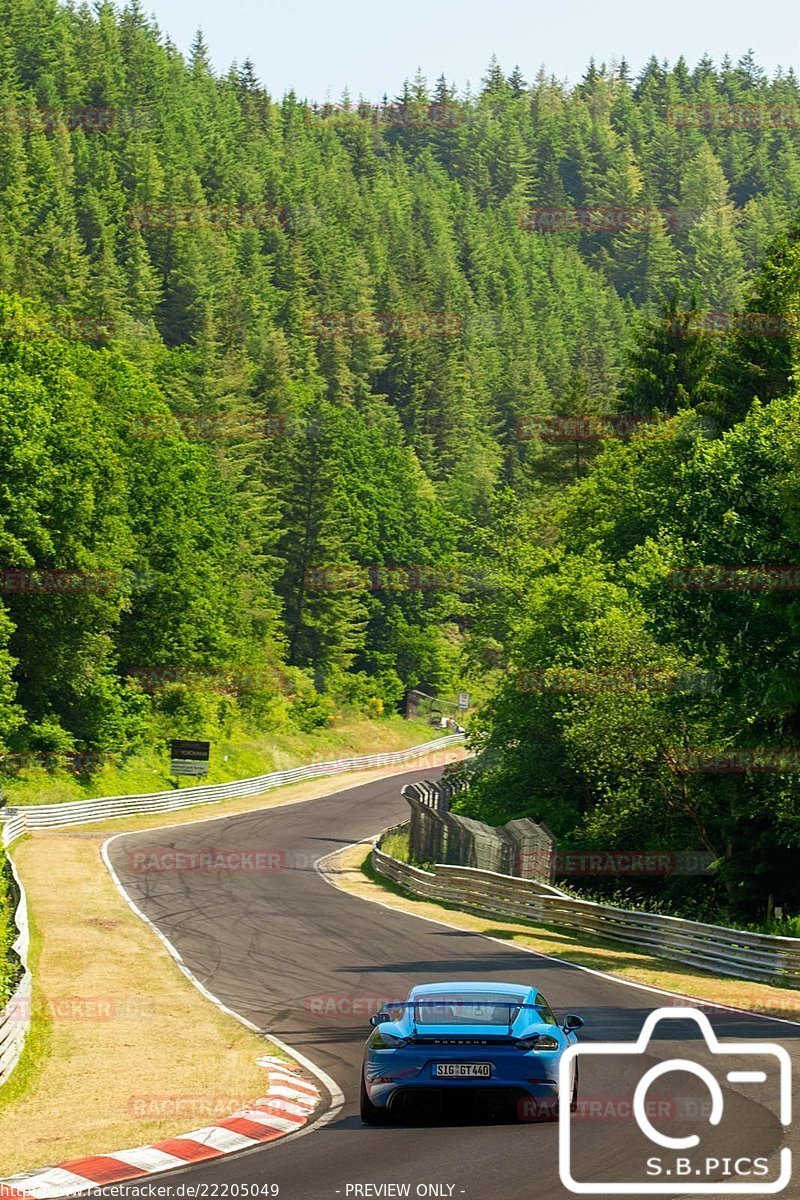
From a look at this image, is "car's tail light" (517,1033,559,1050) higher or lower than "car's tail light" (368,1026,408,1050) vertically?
higher

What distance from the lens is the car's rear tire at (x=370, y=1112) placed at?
14.1m

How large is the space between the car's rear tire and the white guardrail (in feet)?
15.9

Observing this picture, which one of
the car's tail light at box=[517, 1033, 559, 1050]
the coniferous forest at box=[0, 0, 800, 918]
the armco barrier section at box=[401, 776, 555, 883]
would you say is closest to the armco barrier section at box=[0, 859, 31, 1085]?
the car's tail light at box=[517, 1033, 559, 1050]

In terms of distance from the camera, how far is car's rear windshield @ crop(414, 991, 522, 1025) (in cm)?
1416

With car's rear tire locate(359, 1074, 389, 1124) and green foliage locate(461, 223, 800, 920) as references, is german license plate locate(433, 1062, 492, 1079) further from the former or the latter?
green foliage locate(461, 223, 800, 920)

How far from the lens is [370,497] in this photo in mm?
135250

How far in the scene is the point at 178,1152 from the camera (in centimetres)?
1318

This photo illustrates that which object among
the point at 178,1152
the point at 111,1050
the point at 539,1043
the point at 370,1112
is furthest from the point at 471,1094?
the point at 111,1050

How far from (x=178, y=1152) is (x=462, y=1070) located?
2510 mm

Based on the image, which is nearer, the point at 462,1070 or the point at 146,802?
the point at 462,1070

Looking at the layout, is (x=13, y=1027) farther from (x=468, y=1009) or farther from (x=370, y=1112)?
(x=468, y=1009)

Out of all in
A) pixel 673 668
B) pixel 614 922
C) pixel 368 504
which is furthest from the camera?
pixel 368 504

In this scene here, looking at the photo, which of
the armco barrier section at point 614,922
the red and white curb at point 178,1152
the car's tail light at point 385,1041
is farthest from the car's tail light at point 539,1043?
the armco barrier section at point 614,922

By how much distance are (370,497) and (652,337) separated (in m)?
59.0
